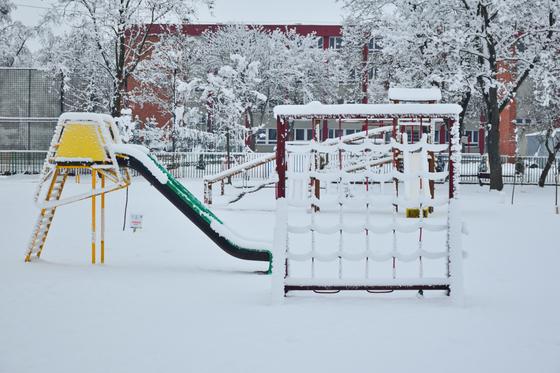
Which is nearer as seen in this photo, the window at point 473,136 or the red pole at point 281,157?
the red pole at point 281,157

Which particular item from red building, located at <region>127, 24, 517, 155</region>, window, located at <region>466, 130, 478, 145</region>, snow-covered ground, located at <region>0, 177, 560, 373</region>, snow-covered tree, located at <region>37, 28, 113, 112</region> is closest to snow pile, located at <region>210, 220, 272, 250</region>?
snow-covered ground, located at <region>0, 177, 560, 373</region>

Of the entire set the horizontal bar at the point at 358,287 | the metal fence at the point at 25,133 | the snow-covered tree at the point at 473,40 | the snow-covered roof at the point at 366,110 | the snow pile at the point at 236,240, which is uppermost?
the snow-covered tree at the point at 473,40

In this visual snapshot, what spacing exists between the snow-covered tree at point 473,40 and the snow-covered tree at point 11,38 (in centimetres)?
2131

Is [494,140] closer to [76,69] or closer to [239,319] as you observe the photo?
[239,319]

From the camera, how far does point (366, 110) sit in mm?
6094

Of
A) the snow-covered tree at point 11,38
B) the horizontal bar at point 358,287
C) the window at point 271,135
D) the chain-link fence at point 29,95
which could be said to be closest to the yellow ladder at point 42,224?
the horizontal bar at point 358,287

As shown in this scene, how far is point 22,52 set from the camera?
4825 cm

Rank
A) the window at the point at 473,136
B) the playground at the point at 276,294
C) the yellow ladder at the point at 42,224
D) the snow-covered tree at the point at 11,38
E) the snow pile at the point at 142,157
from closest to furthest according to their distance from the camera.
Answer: the playground at the point at 276,294 → the snow pile at the point at 142,157 → the yellow ladder at the point at 42,224 → the snow-covered tree at the point at 11,38 → the window at the point at 473,136

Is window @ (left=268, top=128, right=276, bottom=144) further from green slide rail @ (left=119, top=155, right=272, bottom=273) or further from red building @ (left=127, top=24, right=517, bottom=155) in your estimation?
green slide rail @ (left=119, top=155, right=272, bottom=273)

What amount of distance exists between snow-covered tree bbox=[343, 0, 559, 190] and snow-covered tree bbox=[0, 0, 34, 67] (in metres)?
21.3

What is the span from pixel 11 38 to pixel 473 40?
107 ft

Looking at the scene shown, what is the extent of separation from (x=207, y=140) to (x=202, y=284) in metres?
34.5

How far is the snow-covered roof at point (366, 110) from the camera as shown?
19.9 feet

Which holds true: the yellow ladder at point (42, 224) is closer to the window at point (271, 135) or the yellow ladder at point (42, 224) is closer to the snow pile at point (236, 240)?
the snow pile at point (236, 240)
